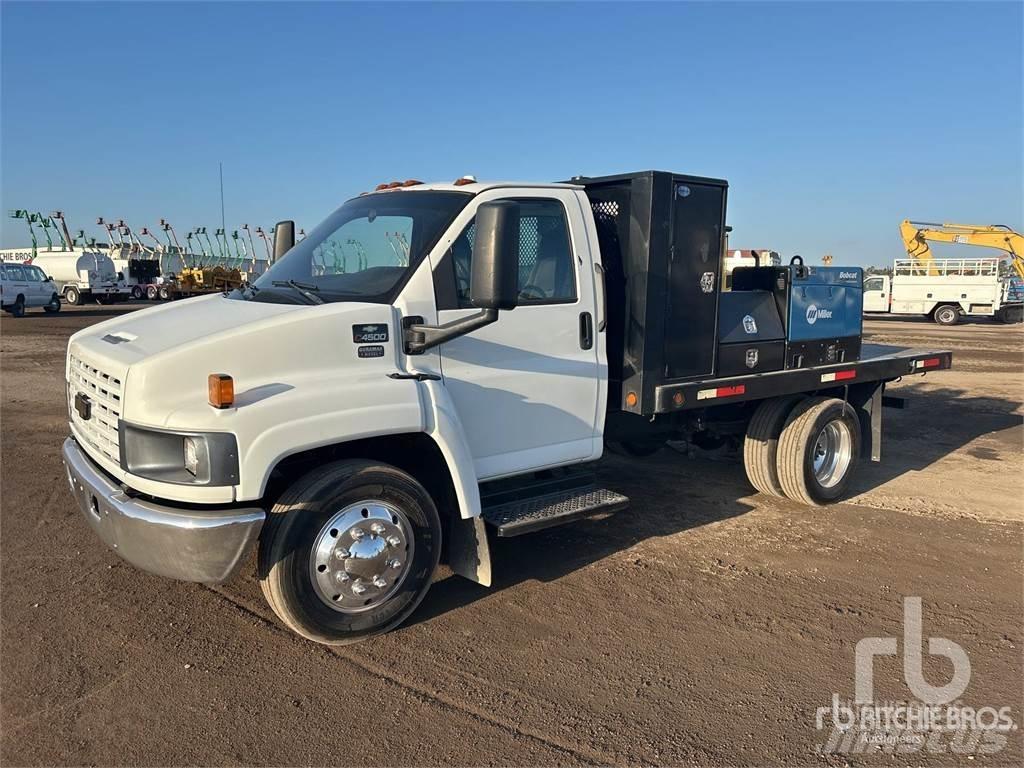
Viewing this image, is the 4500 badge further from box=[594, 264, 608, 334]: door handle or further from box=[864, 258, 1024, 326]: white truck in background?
box=[864, 258, 1024, 326]: white truck in background

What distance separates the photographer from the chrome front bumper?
132 inches

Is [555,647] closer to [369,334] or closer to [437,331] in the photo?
[437,331]

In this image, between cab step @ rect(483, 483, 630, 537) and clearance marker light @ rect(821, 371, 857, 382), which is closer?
cab step @ rect(483, 483, 630, 537)

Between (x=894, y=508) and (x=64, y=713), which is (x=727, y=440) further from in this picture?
(x=64, y=713)

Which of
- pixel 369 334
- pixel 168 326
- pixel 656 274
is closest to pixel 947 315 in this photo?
pixel 656 274

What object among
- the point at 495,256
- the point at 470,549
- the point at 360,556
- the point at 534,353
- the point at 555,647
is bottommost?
the point at 555,647

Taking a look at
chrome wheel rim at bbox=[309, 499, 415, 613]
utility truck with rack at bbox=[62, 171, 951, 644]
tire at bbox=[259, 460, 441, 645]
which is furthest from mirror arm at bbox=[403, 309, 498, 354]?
chrome wheel rim at bbox=[309, 499, 415, 613]

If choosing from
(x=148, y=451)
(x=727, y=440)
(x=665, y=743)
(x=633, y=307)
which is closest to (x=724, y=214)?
(x=633, y=307)

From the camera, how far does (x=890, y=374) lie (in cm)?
678

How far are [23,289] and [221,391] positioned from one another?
31090mm

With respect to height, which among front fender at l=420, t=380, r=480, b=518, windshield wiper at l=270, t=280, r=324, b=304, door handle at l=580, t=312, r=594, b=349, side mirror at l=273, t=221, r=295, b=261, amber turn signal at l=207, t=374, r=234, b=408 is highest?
side mirror at l=273, t=221, r=295, b=261

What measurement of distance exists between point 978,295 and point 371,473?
108 ft

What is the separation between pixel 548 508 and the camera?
178 inches

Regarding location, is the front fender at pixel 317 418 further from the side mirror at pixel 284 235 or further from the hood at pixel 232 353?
the side mirror at pixel 284 235
